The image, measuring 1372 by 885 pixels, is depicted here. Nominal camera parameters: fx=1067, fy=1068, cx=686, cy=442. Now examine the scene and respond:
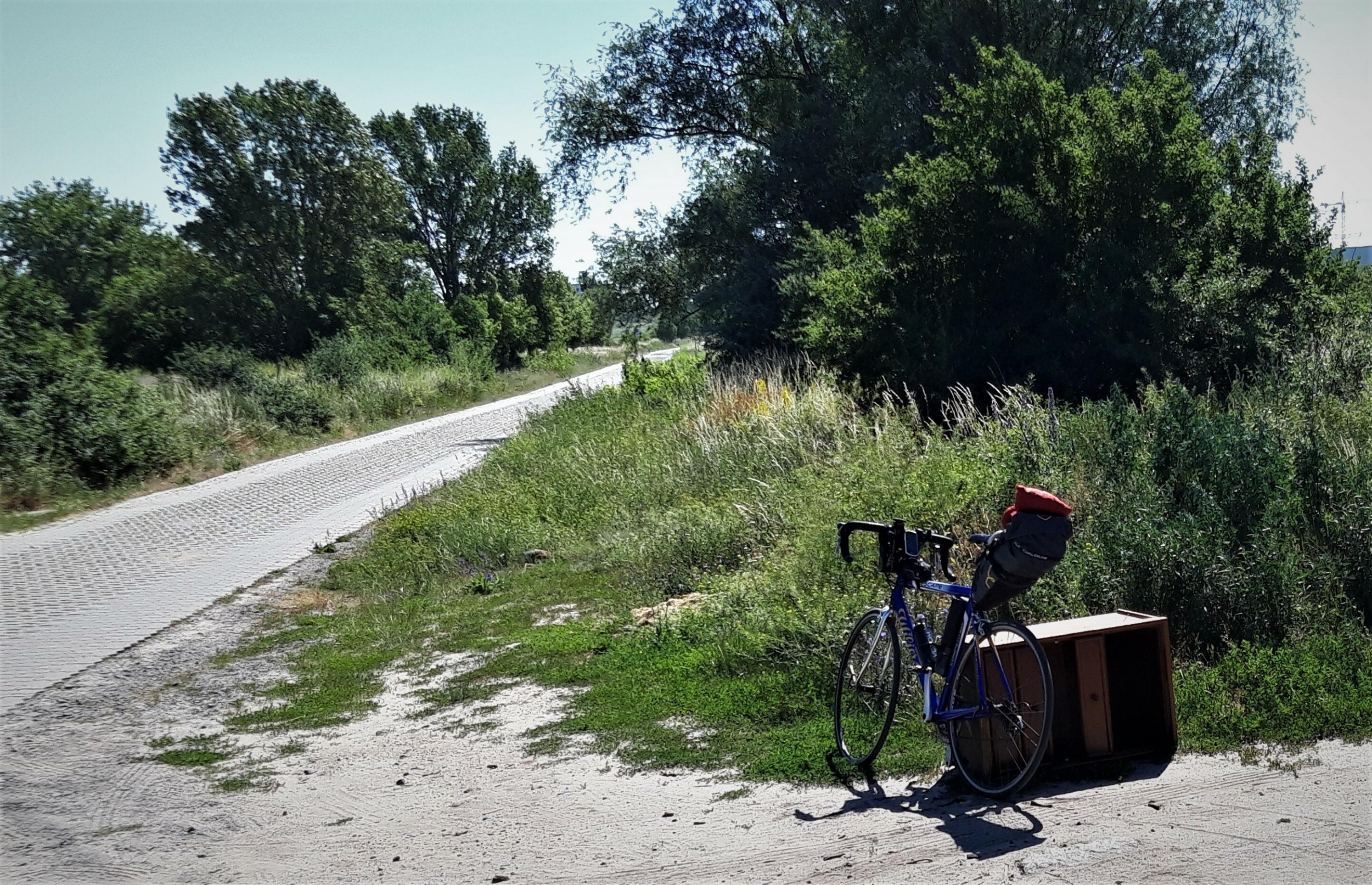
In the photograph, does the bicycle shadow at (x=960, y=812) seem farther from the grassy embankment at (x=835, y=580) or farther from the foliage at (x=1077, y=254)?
the foliage at (x=1077, y=254)

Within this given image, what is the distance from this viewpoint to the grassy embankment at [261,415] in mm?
17703

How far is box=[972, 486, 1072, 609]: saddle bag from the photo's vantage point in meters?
4.54

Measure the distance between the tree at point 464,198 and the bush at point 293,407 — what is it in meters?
40.0

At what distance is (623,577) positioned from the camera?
402 inches

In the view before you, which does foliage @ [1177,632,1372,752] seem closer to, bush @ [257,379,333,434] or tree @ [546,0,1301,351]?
tree @ [546,0,1301,351]

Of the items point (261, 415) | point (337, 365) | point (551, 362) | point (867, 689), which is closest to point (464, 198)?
point (551, 362)

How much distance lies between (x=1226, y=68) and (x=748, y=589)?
22.9m

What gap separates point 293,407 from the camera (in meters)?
29.1

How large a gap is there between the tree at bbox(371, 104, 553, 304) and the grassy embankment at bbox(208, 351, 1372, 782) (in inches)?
2384

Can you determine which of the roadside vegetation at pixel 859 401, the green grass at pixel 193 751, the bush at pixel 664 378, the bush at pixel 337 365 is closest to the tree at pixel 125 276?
the bush at pixel 337 365

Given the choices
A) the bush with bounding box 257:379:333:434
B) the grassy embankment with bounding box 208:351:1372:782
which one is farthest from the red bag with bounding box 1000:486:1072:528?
the bush with bounding box 257:379:333:434

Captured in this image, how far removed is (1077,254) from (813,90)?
14828 millimetres

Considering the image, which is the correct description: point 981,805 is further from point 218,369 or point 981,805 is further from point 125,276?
point 125,276

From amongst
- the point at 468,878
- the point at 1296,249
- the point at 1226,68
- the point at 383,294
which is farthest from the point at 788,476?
the point at 383,294
